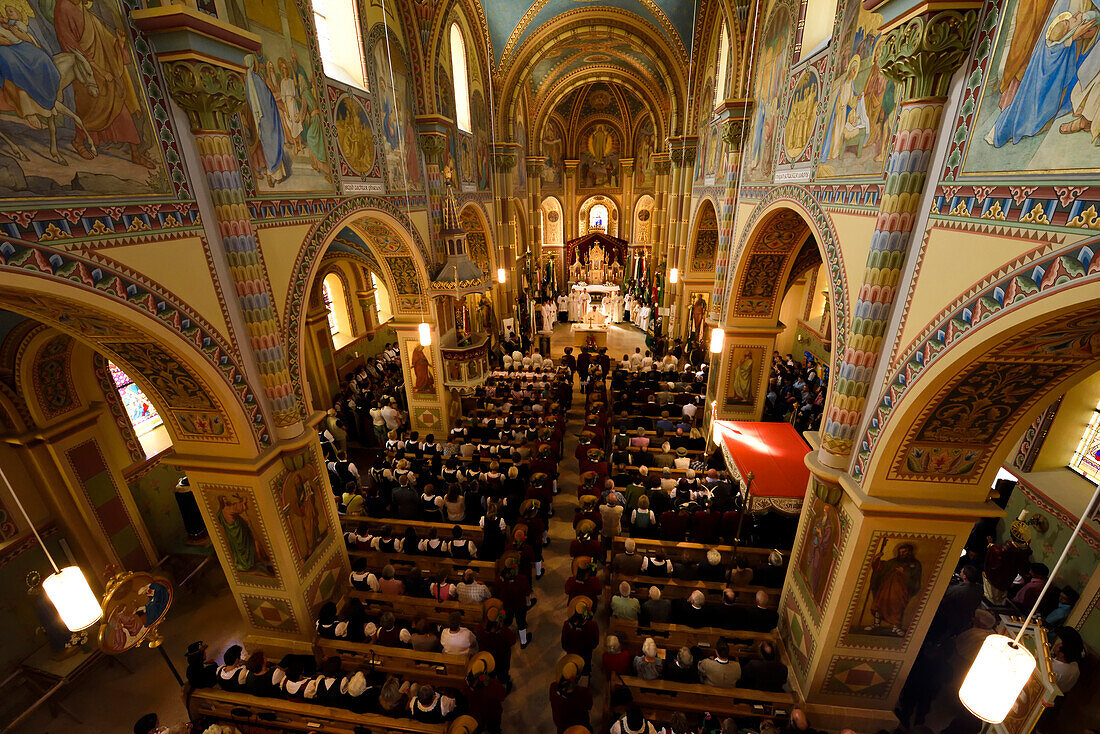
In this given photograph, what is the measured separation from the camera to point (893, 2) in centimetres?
424

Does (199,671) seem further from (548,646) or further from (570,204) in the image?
(570,204)

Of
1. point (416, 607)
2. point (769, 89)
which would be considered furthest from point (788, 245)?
Result: point (416, 607)

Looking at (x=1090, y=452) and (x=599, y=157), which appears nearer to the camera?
(x=1090, y=452)

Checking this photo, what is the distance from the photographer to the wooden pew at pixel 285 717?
18.3ft

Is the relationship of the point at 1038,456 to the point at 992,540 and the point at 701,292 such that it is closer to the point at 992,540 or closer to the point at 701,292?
the point at 992,540

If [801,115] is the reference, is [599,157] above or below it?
above

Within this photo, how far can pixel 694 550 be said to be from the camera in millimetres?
8227

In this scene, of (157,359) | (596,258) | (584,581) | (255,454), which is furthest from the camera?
(596,258)

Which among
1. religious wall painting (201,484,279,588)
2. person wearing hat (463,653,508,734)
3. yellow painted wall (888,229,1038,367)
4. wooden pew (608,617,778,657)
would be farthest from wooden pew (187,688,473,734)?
yellow painted wall (888,229,1038,367)

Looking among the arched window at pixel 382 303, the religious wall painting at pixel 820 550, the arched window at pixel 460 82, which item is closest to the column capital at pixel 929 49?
the religious wall painting at pixel 820 550

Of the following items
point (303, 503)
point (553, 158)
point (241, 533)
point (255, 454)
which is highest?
point (553, 158)

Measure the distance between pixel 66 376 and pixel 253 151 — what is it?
5216 mm

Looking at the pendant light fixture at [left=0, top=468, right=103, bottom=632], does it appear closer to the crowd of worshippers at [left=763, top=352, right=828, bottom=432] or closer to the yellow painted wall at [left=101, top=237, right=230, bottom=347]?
the yellow painted wall at [left=101, top=237, right=230, bottom=347]

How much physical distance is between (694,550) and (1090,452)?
676 centimetres
